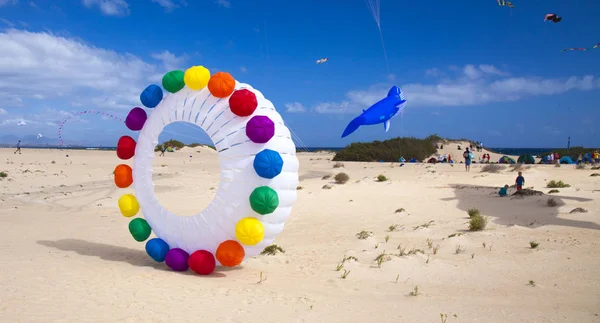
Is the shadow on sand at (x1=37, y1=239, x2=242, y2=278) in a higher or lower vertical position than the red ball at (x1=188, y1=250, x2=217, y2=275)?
lower

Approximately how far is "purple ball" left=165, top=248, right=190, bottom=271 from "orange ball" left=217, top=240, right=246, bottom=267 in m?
0.68

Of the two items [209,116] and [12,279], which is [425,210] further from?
[12,279]

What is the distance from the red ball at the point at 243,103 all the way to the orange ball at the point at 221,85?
23 centimetres

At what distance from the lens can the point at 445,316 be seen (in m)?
5.24

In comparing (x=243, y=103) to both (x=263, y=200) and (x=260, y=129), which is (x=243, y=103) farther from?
(x=263, y=200)

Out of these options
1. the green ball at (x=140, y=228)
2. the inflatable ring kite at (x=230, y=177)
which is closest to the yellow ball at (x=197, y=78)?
the inflatable ring kite at (x=230, y=177)

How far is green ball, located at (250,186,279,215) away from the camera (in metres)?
6.60

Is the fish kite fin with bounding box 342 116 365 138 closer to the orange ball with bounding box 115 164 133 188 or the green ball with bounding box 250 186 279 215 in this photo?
the green ball with bounding box 250 186 279 215

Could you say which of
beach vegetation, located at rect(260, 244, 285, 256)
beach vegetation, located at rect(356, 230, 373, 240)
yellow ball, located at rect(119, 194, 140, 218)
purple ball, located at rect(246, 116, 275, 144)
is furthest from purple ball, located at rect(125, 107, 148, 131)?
beach vegetation, located at rect(356, 230, 373, 240)

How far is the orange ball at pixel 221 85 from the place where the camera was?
7.16 meters

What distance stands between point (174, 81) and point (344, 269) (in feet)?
14.9

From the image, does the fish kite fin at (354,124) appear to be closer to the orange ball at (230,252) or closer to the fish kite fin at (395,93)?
the fish kite fin at (395,93)

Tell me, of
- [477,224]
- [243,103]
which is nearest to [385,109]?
[477,224]

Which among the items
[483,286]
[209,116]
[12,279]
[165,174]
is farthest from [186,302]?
[165,174]
